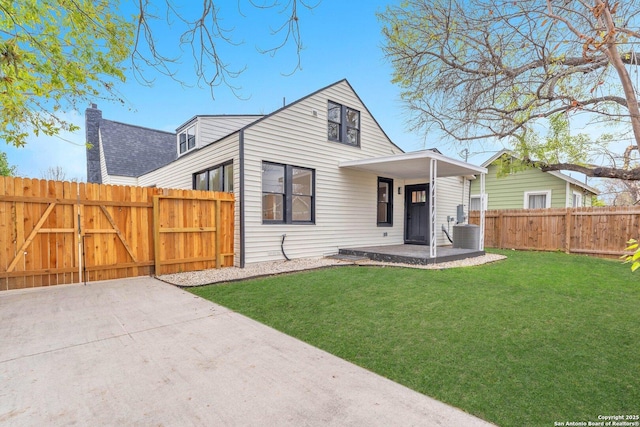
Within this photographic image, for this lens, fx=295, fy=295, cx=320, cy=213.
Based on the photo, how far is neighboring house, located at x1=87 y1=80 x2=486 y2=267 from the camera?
7098 millimetres

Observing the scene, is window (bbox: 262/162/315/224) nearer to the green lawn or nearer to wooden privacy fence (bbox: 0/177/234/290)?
wooden privacy fence (bbox: 0/177/234/290)

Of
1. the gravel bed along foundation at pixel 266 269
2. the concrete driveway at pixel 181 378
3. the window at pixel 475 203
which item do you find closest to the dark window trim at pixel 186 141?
the gravel bed along foundation at pixel 266 269

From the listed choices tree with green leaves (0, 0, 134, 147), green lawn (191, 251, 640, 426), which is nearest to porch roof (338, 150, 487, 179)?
green lawn (191, 251, 640, 426)

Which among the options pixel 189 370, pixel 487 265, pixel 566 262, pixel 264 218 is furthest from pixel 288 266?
pixel 566 262

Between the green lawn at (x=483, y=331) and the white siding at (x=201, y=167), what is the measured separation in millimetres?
2466

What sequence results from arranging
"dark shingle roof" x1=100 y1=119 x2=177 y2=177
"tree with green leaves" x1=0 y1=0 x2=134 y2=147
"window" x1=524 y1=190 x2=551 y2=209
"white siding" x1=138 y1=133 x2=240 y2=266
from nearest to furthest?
"tree with green leaves" x1=0 y1=0 x2=134 y2=147 < "white siding" x1=138 y1=133 x2=240 y2=266 < "window" x1=524 y1=190 x2=551 y2=209 < "dark shingle roof" x1=100 y1=119 x2=177 y2=177

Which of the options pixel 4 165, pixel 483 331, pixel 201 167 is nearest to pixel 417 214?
pixel 201 167

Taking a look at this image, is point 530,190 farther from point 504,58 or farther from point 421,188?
point 504,58

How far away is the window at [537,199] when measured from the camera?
13.1m

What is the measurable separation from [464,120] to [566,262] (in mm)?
5466

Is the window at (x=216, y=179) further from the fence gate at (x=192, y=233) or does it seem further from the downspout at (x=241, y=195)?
the fence gate at (x=192, y=233)

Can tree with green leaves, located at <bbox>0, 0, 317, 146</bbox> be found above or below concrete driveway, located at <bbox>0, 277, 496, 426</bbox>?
above

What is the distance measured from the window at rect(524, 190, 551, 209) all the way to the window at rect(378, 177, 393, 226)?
7.64m

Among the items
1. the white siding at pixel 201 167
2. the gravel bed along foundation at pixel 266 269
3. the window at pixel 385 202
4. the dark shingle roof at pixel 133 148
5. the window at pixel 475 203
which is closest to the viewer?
the gravel bed along foundation at pixel 266 269
